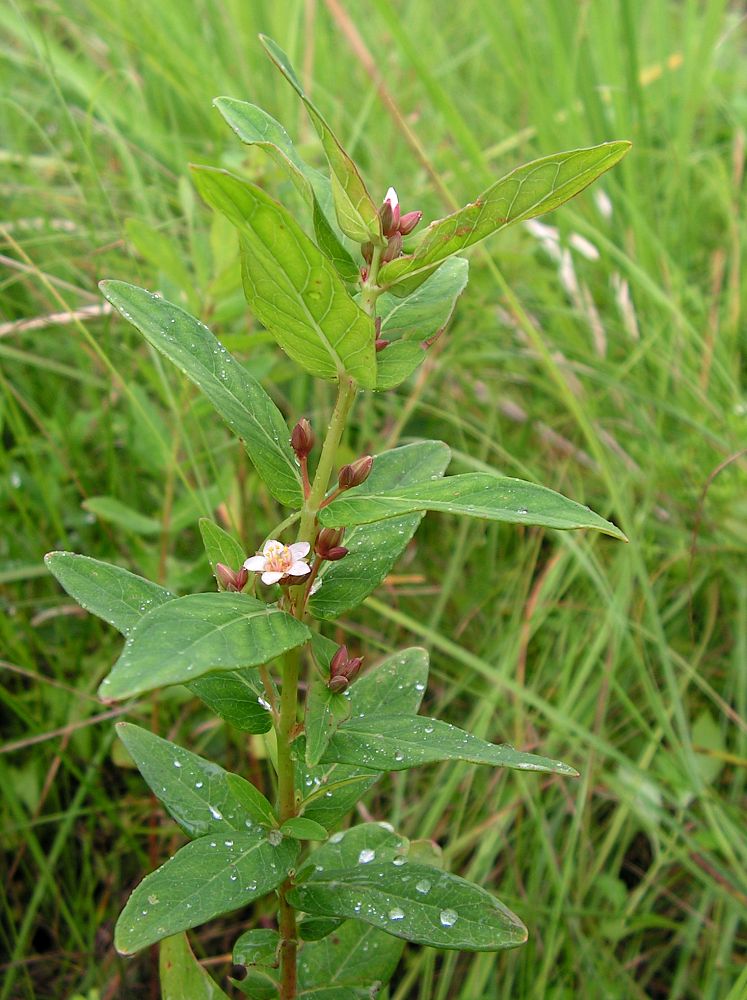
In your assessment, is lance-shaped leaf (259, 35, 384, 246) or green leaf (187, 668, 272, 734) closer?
lance-shaped leaf (259, 35, 384, 246)

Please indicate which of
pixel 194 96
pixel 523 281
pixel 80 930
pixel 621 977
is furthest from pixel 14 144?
pixel 621 977

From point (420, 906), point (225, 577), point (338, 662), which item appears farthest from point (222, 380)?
point (420, 906)

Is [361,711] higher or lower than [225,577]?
lower

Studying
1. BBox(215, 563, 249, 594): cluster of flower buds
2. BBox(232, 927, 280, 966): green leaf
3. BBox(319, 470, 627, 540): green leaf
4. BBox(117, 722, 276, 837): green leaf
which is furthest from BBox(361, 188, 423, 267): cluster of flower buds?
BBox(232, 927, 280, 966): green leaf

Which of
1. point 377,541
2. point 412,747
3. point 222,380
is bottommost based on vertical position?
point 412,747

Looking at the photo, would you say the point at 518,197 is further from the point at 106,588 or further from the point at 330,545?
the point at 106,588

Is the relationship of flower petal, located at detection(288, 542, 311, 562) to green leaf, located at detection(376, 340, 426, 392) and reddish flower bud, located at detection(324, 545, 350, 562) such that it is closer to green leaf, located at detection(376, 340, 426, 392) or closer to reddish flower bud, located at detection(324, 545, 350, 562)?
reddish flower bud, located at detection(324, 545, 350, 562)

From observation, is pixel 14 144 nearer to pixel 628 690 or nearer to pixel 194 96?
pixel 194 96
